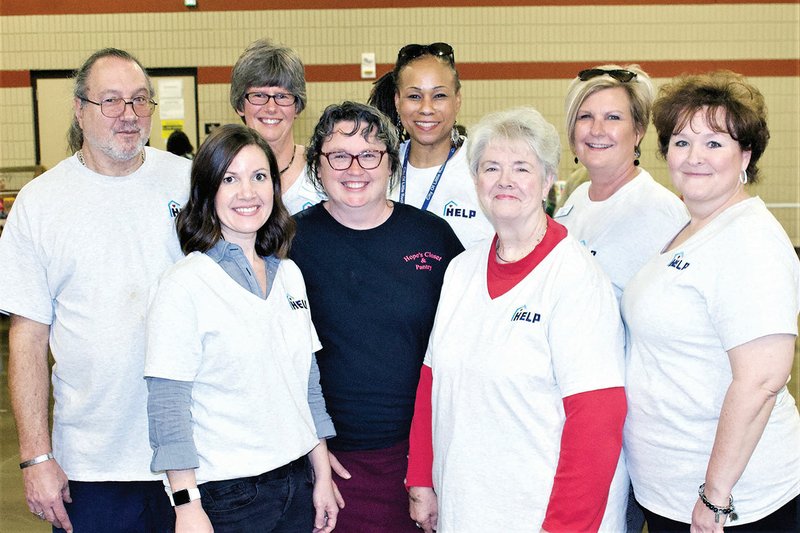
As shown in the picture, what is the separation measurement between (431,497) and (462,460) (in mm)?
273

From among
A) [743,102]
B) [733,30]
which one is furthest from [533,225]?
[733,30]

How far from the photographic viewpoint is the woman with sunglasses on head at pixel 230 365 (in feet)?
6.34

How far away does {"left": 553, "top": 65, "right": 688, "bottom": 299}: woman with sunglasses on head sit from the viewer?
8.36 feet

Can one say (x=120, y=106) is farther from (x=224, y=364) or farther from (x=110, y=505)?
(x=110, y=505)

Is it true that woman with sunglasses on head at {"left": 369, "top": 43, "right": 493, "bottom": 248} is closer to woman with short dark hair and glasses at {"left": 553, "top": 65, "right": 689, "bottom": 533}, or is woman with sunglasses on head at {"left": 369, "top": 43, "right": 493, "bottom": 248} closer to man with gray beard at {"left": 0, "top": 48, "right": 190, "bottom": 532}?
woman with short dark hair and glasses at {"left": 553, "top": 65, "right": 689, "bottom": 533}

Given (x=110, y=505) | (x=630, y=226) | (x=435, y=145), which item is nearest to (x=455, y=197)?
(x=435, y=145)

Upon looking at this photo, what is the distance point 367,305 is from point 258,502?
2.23 ft

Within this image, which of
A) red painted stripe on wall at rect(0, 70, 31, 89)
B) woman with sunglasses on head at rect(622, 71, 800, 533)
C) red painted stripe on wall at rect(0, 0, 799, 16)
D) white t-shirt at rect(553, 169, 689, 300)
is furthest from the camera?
red painted stripe on wall at rect(0, 70, 31, 89)

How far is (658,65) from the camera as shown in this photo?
1088 centimetres

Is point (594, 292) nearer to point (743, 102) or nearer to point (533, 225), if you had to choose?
point (533, 225)

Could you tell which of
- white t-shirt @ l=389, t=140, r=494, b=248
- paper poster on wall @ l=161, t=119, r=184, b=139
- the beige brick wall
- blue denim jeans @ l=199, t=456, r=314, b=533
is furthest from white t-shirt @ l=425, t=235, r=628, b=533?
paper poster on wall @ l=161, t=119, r=184, b=139

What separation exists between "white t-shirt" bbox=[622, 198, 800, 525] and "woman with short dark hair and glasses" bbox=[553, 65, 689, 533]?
429 millimetres

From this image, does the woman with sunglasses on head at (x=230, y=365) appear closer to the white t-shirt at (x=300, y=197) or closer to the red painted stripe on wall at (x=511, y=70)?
the white t-shirt at (x=300, y=197)

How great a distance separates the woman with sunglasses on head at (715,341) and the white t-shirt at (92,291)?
4.98 ft
